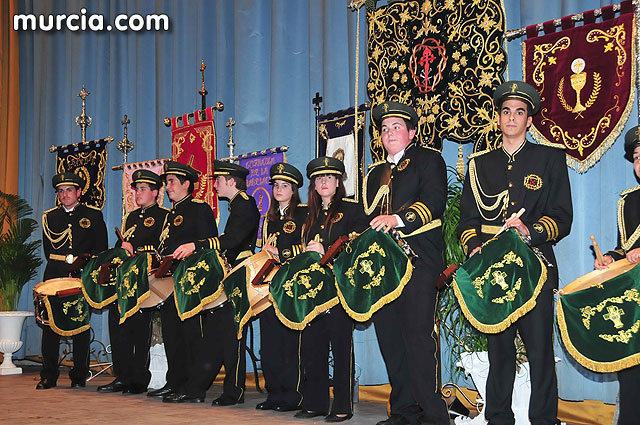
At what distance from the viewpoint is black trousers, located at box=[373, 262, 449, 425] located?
3.73 metres

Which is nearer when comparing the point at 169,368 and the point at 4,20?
the point at 169,368

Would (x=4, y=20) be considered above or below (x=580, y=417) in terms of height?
above

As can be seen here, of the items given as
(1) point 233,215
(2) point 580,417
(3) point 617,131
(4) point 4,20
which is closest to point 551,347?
(2) point 580,417

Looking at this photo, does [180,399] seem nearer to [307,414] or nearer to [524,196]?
[307,414]

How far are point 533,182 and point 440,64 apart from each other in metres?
1.59

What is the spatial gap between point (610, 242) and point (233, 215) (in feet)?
7.65

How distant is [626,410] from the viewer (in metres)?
3.27

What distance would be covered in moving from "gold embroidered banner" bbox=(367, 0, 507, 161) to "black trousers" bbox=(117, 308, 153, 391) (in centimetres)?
216

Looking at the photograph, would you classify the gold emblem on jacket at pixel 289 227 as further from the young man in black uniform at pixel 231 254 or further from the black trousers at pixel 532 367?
the black trousers at pixel 532 367

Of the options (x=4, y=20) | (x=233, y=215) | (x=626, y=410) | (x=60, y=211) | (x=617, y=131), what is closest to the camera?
(x=626, y=410)

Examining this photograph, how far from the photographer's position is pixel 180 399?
4828mm

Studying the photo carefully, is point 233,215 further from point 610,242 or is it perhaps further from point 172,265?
point 610,242

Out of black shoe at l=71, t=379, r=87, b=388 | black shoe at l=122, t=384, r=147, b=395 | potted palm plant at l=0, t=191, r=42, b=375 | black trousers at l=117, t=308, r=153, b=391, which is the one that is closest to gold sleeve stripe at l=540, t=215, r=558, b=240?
black trousers at l=117, t=308, r=153, b=391

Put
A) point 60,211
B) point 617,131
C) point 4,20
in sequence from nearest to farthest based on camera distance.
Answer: point 617,131, point 60,211, point 4,20
